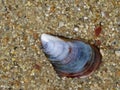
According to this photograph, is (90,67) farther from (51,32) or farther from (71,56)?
(51,32)

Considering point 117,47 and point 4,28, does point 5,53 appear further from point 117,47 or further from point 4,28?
point 117,47

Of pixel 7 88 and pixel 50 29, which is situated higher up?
pixel 50 29

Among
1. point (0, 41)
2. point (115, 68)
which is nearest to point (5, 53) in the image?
point (0, 41)

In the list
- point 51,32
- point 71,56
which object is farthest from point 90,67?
point 51,32

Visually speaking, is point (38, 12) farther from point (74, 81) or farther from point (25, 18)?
point (74, 81)

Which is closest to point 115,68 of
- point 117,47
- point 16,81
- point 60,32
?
point 117,47

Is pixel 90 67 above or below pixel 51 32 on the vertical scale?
below

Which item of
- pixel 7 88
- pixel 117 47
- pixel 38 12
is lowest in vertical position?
pixel 7 88
